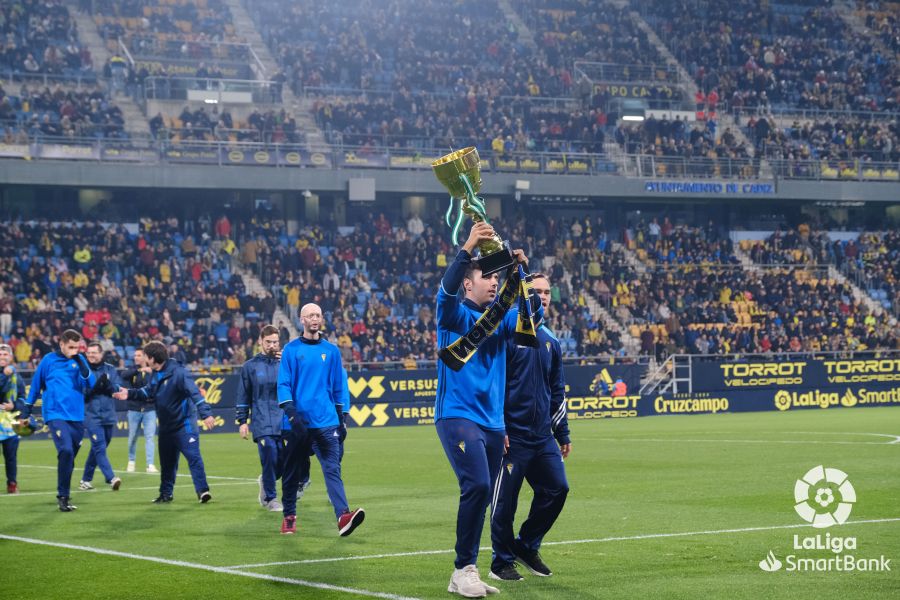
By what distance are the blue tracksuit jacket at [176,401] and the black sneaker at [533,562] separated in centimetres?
756

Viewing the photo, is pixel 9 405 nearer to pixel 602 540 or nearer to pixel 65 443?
pixel 65 443

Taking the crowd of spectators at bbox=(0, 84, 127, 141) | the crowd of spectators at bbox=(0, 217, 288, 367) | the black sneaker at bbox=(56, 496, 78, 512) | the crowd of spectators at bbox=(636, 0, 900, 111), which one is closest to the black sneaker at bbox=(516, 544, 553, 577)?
the black sneaker at bbox=(56, 496, 78, 512)

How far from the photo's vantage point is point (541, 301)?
32.7 feet

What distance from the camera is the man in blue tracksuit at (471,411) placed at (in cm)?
896

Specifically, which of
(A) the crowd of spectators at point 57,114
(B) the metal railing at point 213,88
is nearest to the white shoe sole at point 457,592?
(A) the crowd of spectators at point 57,114

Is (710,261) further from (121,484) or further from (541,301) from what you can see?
(541,301)

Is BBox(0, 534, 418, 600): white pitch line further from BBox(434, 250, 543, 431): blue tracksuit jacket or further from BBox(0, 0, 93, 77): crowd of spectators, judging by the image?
BBox(0, 0, 93, 77): crowd of spectators

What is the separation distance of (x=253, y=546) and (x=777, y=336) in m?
37.0

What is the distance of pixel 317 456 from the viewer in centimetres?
1255

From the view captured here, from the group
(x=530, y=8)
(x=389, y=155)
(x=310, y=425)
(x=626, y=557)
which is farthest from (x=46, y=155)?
(x=626, y=557)

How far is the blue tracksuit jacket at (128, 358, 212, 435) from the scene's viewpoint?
1683cm

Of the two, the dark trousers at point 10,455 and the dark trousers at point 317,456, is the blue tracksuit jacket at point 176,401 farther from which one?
the dark trousers at point 317,456

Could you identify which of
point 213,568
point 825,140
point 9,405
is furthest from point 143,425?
point 825,140

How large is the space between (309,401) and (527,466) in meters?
3.50
